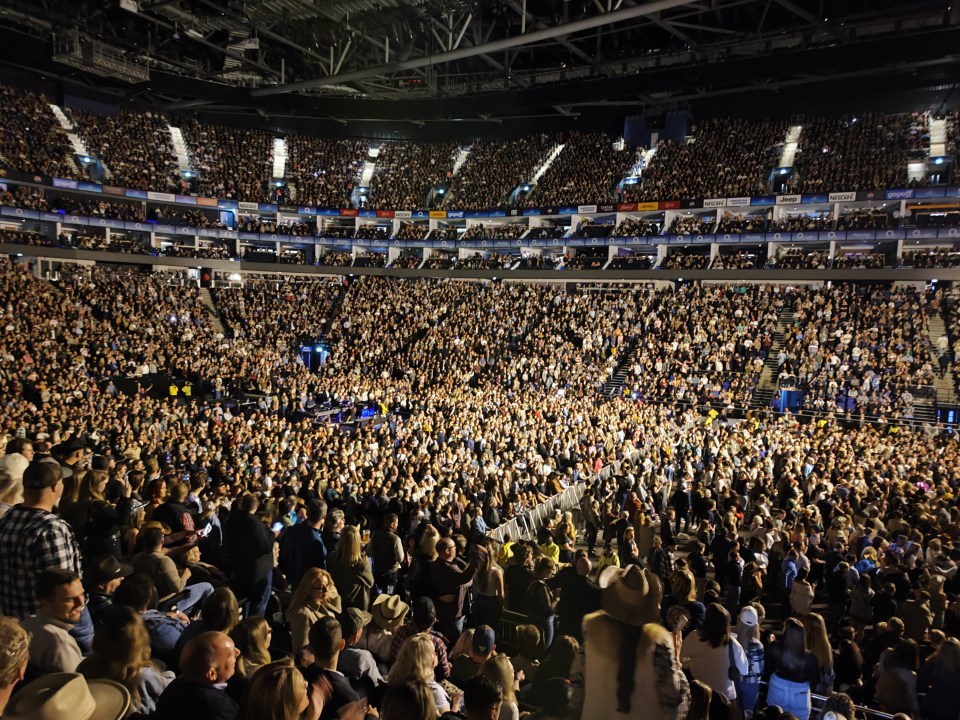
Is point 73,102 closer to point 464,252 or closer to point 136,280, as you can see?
point 136,280

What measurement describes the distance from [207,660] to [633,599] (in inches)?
67.0

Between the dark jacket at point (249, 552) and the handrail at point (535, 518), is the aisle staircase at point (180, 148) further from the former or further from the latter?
the dark jacket at point (249, 552)

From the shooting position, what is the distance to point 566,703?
16.0 feet

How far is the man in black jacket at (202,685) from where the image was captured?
8.04ft

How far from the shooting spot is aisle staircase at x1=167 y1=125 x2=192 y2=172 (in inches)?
1847

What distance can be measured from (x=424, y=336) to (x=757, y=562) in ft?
96.1

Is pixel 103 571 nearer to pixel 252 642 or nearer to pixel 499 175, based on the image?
pixel 252 642

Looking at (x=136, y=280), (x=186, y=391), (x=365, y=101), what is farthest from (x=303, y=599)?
(x=365, y=101)

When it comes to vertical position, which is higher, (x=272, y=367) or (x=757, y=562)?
(x=272, y=367)

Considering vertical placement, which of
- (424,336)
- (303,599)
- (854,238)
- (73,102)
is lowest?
(303,599)

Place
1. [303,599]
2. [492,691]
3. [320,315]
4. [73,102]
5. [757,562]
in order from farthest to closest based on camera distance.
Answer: [73,102] → [320,315] → [757,562] → [303,599] → [492,691]

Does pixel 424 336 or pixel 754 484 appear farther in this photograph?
pixel 424 336

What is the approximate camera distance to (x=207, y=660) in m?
2.54

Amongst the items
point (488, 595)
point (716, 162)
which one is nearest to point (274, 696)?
point (488, 595)
